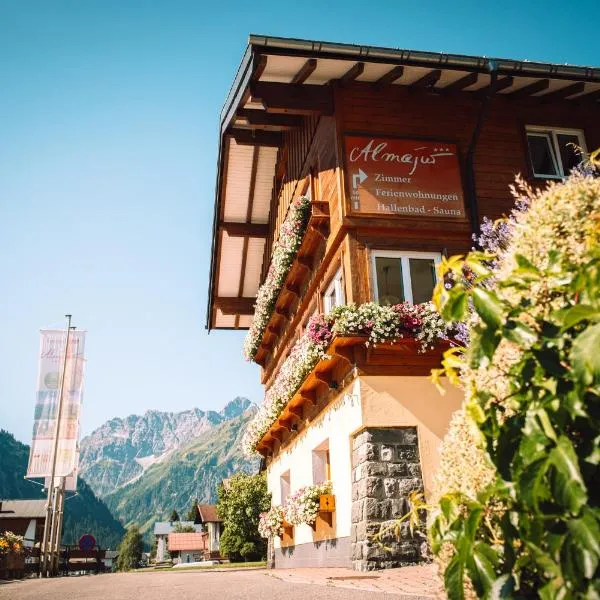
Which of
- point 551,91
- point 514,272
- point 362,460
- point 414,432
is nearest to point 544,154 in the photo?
point 551,91

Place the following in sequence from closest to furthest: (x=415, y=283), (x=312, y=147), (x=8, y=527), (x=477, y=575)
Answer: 1. (x=477, y=575)
2. (x=415, y=283)
3. (x=312, y=147)
4. (x=8, y=527)

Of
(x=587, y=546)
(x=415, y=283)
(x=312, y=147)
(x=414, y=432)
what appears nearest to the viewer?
(x=587, y=546)

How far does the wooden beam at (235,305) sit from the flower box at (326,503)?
13.1m

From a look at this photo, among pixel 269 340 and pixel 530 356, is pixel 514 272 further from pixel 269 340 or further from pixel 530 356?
pixel 269 340

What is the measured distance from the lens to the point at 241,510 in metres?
28.7

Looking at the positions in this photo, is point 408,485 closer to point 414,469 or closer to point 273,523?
point 414,469

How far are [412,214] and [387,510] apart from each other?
557 cm

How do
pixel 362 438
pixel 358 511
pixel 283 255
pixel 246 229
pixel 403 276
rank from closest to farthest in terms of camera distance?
1. pixel 358 511
2. pixel 362 438
3. pixel 403 276
4. pixel 283 255
5. pixel 246 229

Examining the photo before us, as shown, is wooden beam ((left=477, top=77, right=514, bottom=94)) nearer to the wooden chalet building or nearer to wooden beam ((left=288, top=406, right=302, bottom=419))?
the wooden chalet building

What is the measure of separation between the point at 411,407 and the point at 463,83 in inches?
280

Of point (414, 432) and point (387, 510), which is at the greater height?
point (414, 432)

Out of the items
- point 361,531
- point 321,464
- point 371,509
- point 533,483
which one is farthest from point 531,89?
point 533,483

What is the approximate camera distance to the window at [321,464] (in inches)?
513

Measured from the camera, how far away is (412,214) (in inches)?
454
